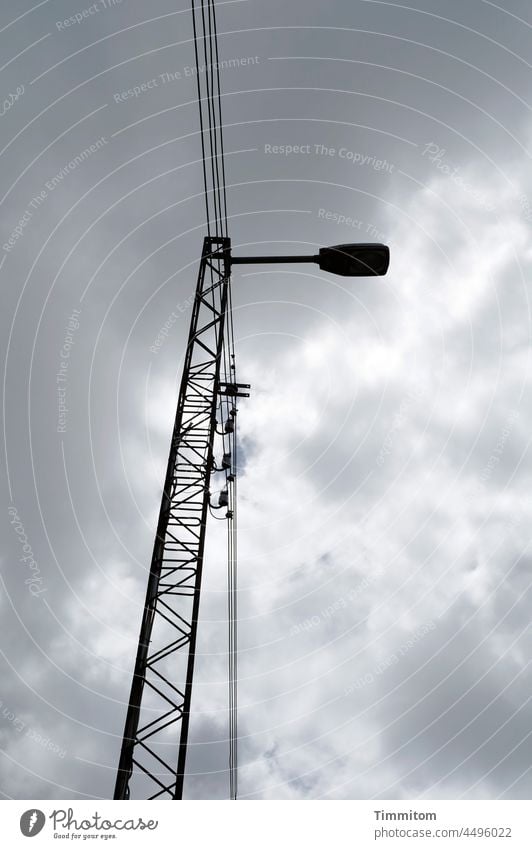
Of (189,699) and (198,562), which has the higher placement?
(198,562)

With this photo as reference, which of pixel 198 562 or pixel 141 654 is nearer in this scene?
pixel 141 654

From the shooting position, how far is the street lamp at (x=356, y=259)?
9.65m

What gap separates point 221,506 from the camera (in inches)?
435

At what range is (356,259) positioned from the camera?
32.4 ft

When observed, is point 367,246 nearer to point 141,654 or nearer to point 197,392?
point 197,392

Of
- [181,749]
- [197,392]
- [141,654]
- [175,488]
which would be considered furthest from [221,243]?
[181,749]

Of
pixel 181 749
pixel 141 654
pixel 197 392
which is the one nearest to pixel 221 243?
pixel 197 392

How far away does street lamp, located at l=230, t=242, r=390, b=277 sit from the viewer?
9648 millimetres

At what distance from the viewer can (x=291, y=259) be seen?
11.2 m

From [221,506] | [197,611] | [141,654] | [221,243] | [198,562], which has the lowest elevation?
[141,654]
